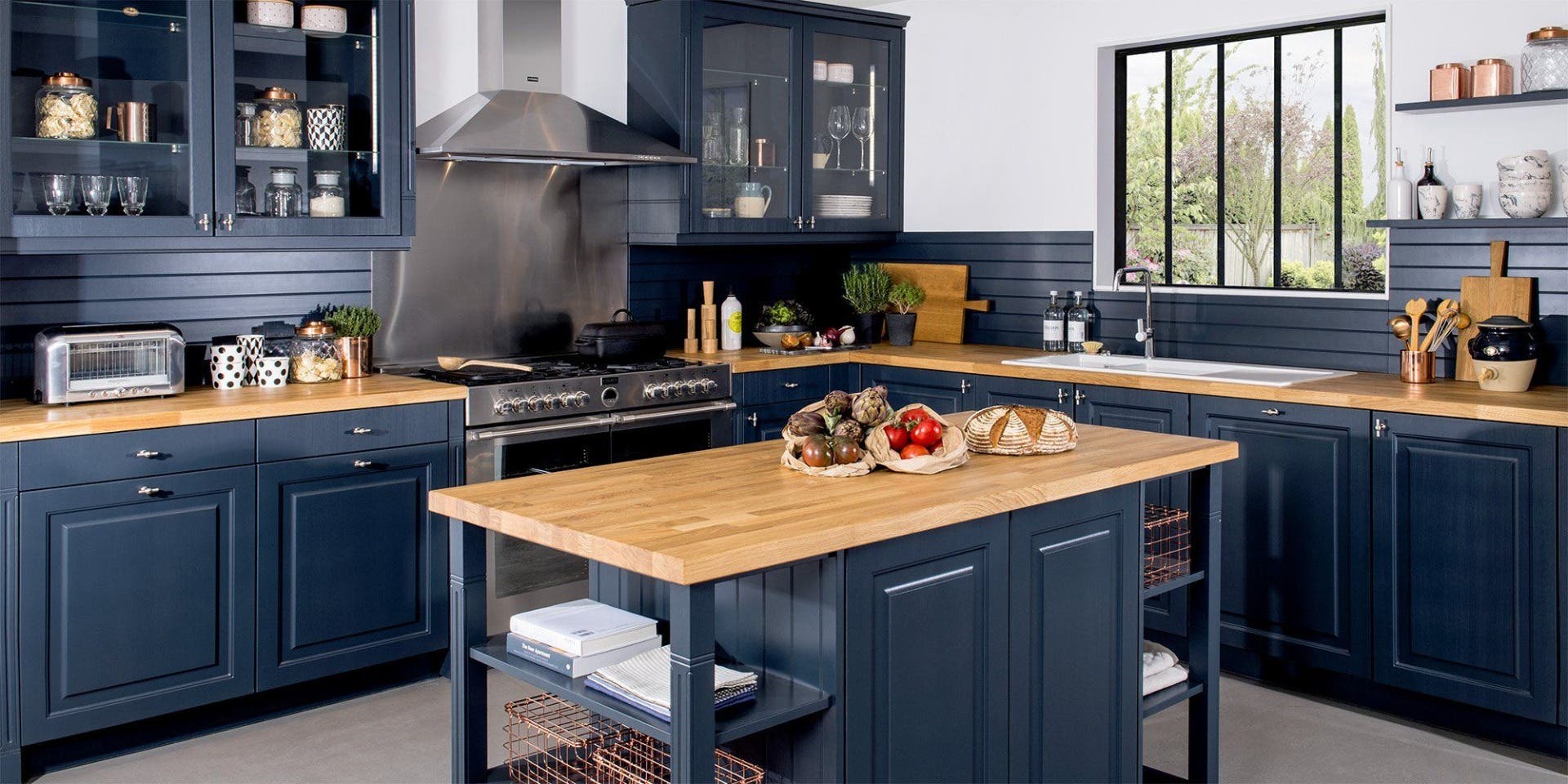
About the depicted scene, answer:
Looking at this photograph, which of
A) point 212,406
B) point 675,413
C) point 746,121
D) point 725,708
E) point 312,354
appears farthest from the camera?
point 746,121

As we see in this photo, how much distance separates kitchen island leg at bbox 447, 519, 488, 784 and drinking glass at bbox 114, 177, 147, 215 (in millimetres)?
1928

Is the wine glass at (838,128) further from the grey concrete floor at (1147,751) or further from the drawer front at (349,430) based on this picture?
the grey concrete floor at (1147,751)

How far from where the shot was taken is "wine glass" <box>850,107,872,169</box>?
632 cm

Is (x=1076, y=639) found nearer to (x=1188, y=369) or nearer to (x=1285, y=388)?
(x=1285, y=388)

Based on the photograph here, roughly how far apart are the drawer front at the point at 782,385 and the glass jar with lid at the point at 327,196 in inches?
68.1

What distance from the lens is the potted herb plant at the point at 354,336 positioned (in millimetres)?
4766

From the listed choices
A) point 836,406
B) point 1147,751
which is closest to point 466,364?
point 836,406

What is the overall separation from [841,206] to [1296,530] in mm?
2629

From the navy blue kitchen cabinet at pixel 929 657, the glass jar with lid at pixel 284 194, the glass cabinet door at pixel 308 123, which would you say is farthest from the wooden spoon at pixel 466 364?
the navy blue kitchen cabinet at pixel 929 657

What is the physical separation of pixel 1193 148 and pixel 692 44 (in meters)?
3.93

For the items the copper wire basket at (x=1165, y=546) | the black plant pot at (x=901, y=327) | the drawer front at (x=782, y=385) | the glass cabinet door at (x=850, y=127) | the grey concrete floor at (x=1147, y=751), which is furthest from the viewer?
the black plant pot at (x=901, y=327)

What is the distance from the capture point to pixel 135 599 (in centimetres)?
393

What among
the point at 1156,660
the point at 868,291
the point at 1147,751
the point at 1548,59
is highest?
the point at 1548,59

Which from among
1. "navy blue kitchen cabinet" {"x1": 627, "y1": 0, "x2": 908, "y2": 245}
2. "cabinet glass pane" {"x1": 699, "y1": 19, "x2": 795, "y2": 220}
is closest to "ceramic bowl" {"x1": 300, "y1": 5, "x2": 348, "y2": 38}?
"navy blue kitchen cabinet" {"x1": 627, "y1": 0, "x2": 908, "y2": 245}
